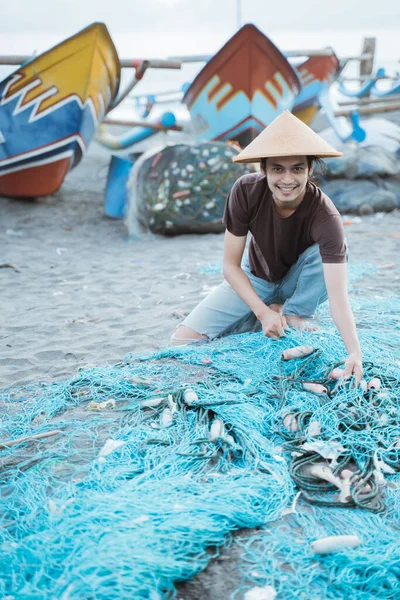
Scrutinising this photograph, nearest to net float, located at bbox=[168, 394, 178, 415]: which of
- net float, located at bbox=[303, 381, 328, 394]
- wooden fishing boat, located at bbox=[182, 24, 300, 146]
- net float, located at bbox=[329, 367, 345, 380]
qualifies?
net float, located at bbox=[303, 381, 328, 394]

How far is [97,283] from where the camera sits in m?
4.67

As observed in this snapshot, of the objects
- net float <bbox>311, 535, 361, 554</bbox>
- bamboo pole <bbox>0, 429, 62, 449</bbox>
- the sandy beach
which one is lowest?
the sandy beach

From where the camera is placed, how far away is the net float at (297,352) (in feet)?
8.34

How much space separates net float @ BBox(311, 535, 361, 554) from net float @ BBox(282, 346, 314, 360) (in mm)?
1096

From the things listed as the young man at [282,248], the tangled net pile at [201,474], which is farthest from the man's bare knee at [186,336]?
the tangled net pile at [201,474]

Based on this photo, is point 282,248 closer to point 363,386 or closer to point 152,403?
point 363,386

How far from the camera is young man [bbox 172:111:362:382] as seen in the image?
2.39m

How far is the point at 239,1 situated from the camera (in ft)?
46.2

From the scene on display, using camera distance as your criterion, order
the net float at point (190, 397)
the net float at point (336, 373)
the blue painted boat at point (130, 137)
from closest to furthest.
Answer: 1. the net float at point (190, 397)
2. the net float at point (336, 373)
3. the blue painted boat at point (130, 137)

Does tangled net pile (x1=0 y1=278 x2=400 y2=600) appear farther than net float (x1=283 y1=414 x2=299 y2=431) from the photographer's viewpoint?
No

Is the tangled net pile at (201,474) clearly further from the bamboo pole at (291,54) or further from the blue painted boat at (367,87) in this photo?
the blue painted boat at (367,87)

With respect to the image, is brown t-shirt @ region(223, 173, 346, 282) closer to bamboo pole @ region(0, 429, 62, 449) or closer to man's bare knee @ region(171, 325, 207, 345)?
man's bare knee @ region(171, 325, 207, 345)

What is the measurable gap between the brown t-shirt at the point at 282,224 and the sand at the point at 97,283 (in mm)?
839

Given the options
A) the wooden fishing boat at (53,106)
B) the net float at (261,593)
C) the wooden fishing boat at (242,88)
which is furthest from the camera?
the wooden fishing boat at (242,88)
